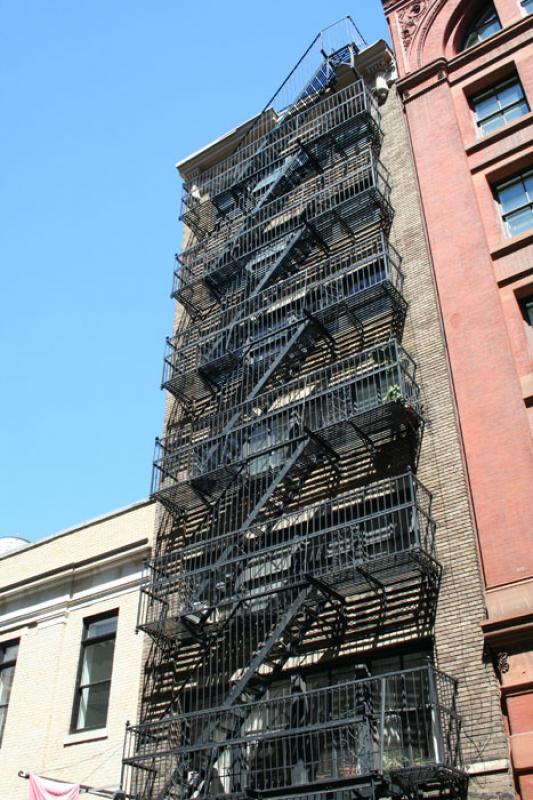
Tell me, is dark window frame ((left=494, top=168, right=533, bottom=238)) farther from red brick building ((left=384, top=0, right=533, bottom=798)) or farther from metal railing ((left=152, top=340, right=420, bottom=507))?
metal railing ((left=152, top=340, right=420, bottom=507))

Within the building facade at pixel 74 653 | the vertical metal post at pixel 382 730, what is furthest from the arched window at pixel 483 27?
the vertical metal post at pixel 382 730

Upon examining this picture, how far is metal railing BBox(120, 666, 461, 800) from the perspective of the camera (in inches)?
515

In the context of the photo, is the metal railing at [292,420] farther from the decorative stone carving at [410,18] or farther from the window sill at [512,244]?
the decorative stone carving at [410,18]

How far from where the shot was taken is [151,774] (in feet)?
56.3

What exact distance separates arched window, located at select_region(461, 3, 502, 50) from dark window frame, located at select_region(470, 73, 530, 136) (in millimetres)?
2129

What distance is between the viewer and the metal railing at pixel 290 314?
64.6 ft

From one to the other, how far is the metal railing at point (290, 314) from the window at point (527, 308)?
2606mm

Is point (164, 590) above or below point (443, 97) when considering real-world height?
below

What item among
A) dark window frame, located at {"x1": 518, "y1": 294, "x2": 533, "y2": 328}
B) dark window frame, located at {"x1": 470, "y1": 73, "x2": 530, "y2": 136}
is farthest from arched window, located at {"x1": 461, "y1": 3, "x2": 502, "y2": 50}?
dark window frame, located at {"x1": 518, "y1": 294, "x2": 533, "y2": 328}

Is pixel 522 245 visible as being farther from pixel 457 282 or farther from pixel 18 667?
pixel 18 667

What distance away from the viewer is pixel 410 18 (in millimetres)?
25172

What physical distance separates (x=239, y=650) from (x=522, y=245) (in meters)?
10.0

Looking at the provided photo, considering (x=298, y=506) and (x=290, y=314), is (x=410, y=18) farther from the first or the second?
(x=298, y=506)

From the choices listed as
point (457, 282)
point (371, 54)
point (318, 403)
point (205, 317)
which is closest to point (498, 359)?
point (457, 282)
